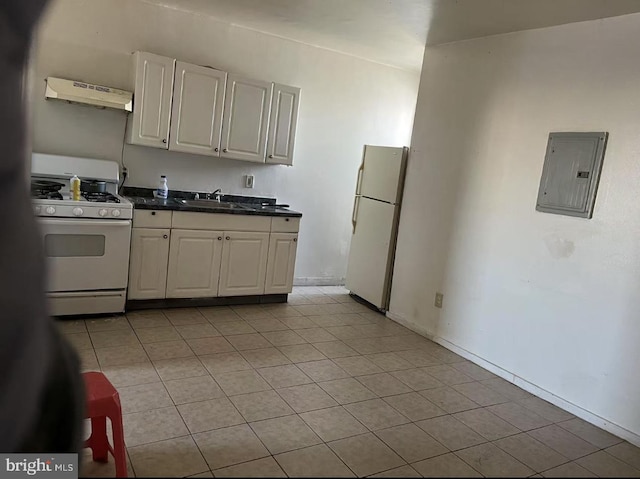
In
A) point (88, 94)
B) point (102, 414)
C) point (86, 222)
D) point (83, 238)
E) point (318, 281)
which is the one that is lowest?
point (318, 281)

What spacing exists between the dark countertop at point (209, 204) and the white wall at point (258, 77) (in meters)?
0.08

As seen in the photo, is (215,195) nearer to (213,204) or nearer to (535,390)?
(213,204)

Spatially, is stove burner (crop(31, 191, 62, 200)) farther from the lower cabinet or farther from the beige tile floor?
the beige tile floor

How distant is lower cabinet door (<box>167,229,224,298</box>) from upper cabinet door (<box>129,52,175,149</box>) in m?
0.77

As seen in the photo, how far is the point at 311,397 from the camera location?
2.59 metres

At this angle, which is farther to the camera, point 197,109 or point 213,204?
point 213,204

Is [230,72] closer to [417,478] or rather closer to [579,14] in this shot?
[579,14]

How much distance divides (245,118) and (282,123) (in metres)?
0.36

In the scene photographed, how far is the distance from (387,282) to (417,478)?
384cm

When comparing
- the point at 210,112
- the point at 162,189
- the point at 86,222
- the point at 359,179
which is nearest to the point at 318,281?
the point at 359,179

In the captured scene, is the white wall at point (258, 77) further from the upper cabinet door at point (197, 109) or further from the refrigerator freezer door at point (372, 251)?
the refrigerator freezer door at point (372, 251)

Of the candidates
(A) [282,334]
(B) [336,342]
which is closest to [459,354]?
(B) [336,342]

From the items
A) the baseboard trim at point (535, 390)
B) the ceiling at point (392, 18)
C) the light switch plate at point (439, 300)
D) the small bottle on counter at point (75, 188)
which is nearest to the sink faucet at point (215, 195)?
the small bottle on counter at point (75, 188)

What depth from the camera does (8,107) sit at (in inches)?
16.3
